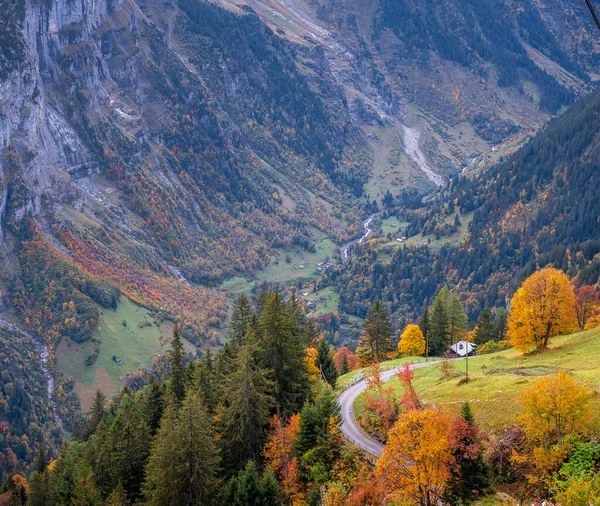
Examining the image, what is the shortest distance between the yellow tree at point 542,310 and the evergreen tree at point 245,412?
3701 cm

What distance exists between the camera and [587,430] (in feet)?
144

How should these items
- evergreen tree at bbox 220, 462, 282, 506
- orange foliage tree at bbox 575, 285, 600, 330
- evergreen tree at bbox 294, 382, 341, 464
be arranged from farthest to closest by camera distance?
orange foliage tree at bbox 575, 285, 600, 330 < evergreen tree at bbox 294, 382, 341, 464 < evergreen tree at bbox 220, 462, 282, 506

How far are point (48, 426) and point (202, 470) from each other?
6127 inches

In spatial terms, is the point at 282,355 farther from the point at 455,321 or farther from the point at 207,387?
the point at 455,321

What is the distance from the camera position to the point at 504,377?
64.7 metres

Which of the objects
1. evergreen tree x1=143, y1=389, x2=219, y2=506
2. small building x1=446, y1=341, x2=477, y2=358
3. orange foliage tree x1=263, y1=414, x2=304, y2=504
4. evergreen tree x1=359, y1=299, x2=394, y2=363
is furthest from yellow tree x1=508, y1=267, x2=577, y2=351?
evergreen tree x1=143, y1=389, x2=219, y2=506

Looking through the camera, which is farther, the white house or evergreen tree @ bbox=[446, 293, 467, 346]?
evergreen tree @ bbox=[446, 293, 467, 346]

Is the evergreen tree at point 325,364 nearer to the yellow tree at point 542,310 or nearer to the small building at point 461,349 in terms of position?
the yellow tree at point 542,310

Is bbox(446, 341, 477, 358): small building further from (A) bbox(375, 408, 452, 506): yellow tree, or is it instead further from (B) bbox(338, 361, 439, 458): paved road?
(A) bbox(375, 408, 452, 506): yellow tree

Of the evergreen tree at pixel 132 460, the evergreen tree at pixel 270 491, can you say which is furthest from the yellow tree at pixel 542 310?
the evergreen tree at pixel 132 460

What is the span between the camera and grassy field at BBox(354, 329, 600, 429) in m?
54.2

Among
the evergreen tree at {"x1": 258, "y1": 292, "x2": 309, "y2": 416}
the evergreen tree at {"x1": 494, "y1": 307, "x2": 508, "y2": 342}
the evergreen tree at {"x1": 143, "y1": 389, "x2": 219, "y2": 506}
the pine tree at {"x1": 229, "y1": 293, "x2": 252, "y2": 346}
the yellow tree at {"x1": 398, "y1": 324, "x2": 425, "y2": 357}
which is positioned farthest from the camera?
the evergreen tree at {"x1": 494, "y1": 307, "x2": 508, "y2": 342}

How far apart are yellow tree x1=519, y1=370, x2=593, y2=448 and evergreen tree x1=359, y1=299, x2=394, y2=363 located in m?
66.8

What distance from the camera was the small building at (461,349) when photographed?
345 ft
